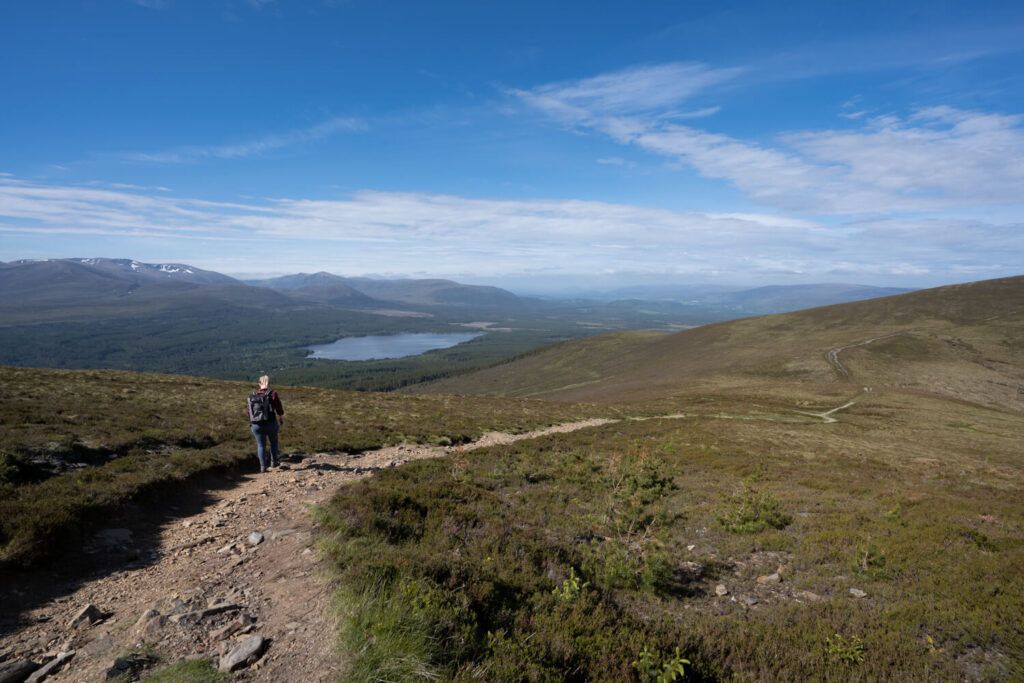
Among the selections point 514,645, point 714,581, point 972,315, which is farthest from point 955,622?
point 972,315

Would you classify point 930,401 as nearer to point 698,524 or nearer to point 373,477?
point 698,524

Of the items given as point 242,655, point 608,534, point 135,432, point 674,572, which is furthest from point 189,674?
point 135,432

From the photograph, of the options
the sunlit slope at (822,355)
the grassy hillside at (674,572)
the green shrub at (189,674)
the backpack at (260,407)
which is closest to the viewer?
the green shrub at (189,674)

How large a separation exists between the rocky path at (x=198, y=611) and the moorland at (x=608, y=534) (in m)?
0.60

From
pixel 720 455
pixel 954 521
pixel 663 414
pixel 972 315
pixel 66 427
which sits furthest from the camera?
pixel 972 315

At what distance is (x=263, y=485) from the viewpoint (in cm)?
1293

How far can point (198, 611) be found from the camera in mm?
6117

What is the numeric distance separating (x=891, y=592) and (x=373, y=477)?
13419 mm

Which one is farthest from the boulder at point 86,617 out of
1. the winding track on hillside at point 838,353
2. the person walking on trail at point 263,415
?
the winding track on hillside at point 838,353

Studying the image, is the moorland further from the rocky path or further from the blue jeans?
the blue jeans

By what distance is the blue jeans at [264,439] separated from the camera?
558 inches

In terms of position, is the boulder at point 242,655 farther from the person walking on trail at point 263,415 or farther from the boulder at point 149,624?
the person walking on trail at point 263,415

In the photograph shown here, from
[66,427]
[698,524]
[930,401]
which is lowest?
[930,401]

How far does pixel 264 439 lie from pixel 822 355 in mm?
96903
